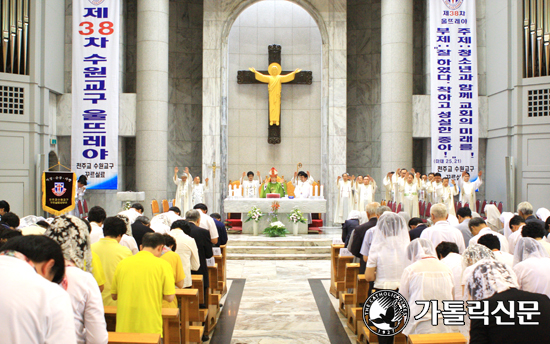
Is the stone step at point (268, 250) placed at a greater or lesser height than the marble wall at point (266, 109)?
lesser

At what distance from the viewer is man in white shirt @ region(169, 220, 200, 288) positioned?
528 centimetres

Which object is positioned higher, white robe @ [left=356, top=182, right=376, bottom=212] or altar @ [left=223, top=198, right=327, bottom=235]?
white robe @ [left=356, top=182, right=376, bottom=212]

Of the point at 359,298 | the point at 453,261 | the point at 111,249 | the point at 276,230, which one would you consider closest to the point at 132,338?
the point at 111,249

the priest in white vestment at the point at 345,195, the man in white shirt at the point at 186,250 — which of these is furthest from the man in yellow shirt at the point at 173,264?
the priest in white vestment at the point at 345,195

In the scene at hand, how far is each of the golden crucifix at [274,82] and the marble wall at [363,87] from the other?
2.34 meters

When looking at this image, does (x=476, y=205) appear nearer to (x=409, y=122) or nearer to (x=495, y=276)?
(x=409, y=122)

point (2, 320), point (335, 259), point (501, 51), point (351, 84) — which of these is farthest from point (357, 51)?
point (2, 320)

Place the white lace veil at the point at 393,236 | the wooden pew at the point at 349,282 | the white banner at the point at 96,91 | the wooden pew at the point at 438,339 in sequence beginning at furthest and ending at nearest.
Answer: the white banner at the point at 96,91 → the wooden pew at the point at 349,282 → the white lace veil at the point at 393,236 → the wooden pew at the point at 438,339

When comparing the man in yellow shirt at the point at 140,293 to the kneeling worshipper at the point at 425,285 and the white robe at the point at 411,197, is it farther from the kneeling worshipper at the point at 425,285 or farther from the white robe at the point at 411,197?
the white robe at the point at 411,197

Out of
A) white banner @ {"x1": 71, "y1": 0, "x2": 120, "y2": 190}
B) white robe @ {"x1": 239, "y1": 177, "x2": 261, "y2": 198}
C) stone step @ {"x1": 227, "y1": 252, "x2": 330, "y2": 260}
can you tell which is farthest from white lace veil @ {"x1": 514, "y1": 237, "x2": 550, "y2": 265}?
white banner @ {"x1": 71, "y1": 0, "x2": 120, "y2": 190}

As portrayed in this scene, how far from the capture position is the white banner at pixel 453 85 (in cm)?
1496

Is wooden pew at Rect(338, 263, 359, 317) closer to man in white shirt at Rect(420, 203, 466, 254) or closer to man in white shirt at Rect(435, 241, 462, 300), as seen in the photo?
man in white shirt at Rect(420, 203, 466, 254)

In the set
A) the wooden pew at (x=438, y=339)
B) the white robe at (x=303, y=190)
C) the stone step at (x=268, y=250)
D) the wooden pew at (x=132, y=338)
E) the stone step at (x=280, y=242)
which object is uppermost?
the white robe at (x=303, y=190)

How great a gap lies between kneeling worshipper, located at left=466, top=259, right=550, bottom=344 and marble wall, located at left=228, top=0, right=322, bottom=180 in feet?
48.3
